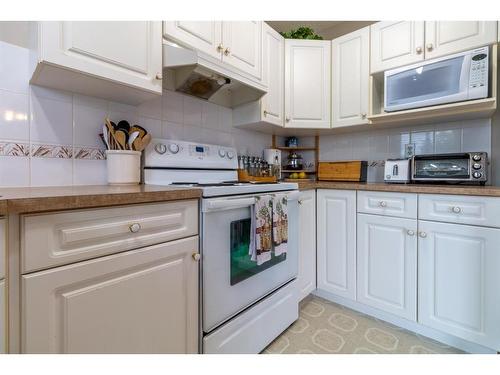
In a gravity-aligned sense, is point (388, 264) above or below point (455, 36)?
below

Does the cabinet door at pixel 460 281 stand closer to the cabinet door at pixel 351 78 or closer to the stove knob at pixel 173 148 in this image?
the cabinet door at pixel 351 78

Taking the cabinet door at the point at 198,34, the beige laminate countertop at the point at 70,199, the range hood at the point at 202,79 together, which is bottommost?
the beige laminate countertop at the point at 70,199

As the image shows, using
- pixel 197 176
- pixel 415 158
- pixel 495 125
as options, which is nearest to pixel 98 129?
pixel 197 176

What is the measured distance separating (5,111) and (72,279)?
2.76 feet

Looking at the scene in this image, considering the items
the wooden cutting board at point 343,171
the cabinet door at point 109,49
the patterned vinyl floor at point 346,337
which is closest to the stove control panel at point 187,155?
the cabinet door at point 109,49

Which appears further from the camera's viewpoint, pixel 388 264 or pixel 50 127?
pixel 388 264

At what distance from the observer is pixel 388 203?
1534 mm

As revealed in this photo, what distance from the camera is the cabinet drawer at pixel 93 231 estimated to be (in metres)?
0.66

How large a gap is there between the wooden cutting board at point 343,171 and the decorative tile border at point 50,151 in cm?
161

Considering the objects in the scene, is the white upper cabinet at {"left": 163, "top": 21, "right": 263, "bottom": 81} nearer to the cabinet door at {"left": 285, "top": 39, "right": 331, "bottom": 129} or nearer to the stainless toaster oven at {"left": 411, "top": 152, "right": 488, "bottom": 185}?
the cabinet door at {"left": 285, "top": 39, "right": 331, "bottom": 129}

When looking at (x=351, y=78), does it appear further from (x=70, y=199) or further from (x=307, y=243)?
(x=70, y=199)

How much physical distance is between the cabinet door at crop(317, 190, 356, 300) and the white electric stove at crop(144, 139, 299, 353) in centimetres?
33

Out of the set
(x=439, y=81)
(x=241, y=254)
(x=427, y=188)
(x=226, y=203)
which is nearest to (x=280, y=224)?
(x=241, y=254)

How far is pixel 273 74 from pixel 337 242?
4.25 feet
